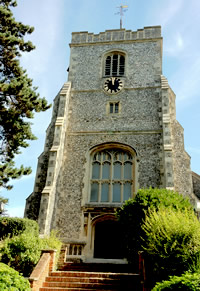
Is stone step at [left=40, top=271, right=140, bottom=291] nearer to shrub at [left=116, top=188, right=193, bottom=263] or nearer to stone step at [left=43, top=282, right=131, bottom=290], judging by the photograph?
stone step at [left=43, top=282, right=131, bottom=290]

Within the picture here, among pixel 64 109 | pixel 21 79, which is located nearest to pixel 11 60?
pixel 21 79

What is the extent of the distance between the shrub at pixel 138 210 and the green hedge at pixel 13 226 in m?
3.76

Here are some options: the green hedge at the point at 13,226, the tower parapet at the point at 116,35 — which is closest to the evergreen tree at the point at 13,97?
the green hedge at the point at 13,226

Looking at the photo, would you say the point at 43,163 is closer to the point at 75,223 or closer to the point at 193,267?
the point at 75,223

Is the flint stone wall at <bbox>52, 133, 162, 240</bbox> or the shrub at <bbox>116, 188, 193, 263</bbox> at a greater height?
the flint stone wall at <bbox>52, 133, 162, 240</bbox>

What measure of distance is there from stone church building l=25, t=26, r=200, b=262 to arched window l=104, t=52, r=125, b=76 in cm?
7

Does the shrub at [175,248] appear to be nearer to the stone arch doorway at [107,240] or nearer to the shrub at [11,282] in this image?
the shrub at [11,282]

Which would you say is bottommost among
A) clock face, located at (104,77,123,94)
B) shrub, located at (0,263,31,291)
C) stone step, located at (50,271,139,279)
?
shrub, located at (0,263,31,291)

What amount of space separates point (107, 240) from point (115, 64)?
10.8 m

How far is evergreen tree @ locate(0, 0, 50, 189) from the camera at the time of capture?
11.9m

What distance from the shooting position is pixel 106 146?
53.1ft

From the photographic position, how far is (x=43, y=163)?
1585 centimetres

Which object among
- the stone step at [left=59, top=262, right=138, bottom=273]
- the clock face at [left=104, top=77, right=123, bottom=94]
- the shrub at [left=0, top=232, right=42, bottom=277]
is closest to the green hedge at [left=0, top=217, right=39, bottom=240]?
the shrub at [left=0, top=232, right=42, bottom=277]

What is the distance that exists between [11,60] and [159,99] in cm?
853
